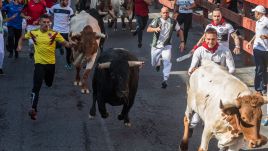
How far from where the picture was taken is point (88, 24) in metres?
13.9

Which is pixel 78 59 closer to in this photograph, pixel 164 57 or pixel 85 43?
pixel 85 43

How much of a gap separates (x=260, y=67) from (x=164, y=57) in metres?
2.11

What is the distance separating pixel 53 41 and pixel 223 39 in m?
3.87

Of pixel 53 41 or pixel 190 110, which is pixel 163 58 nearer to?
pixel 53 41

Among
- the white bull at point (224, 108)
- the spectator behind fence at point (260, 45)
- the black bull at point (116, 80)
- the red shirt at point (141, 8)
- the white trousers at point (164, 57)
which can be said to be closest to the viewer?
the white bull at point (224, 108)

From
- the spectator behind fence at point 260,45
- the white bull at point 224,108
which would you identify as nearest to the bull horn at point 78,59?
the spectator behind fence at point 260,45

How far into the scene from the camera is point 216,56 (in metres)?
10.6

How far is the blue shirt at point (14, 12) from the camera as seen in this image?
53.4 feet

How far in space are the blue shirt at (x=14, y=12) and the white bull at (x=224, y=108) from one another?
308 inches

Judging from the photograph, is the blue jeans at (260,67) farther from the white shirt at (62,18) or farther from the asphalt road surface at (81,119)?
the white shirt at (62,18)

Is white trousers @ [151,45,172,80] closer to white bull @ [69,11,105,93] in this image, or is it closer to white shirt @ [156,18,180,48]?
white shirt @ [156,18,180,48]

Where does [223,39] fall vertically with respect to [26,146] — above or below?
above

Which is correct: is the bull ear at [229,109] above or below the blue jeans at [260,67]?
above

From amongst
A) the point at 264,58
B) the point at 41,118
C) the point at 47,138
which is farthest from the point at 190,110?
the point at 264,58
